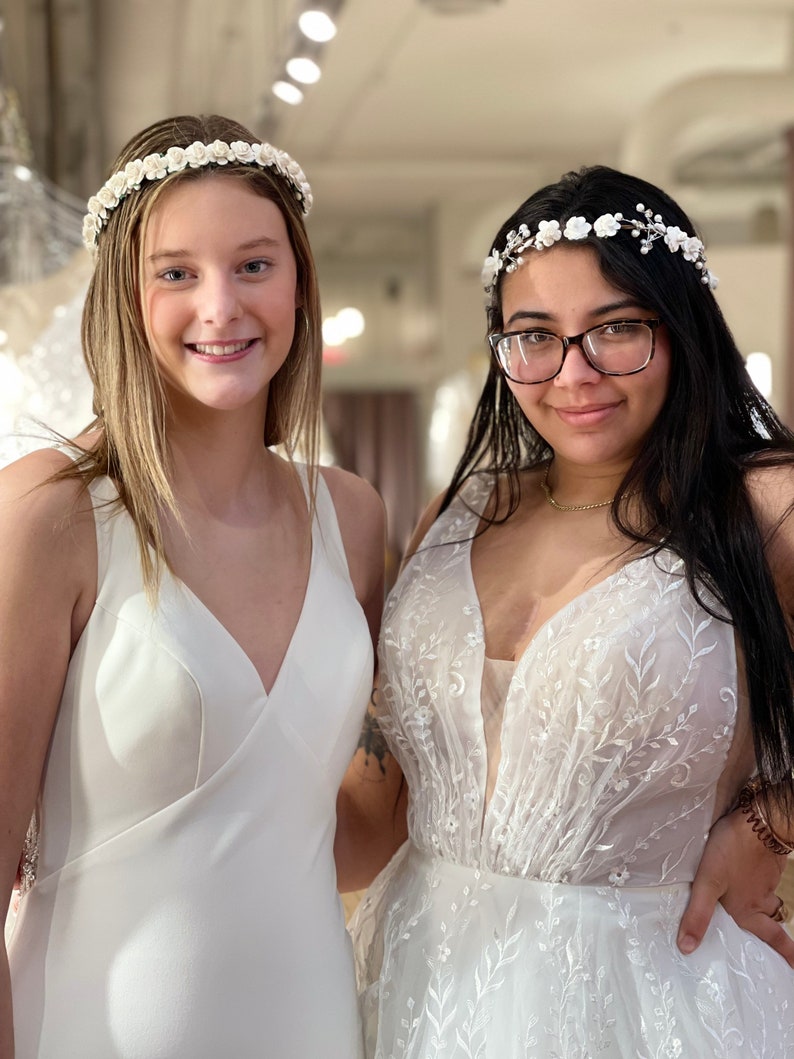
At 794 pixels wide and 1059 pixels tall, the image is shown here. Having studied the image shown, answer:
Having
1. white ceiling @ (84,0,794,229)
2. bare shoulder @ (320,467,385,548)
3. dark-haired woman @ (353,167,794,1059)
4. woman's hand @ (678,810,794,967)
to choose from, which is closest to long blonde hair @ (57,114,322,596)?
bare shoulder @ (320,467,385,548)

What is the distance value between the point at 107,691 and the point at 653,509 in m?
0.88

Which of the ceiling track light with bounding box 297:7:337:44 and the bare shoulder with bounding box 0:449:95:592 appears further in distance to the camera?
the ceiling track light with bounding box 297:7:337:44

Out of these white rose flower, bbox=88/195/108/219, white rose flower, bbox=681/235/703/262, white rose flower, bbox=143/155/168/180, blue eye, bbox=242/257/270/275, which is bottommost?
blue eye, bbox=242/257/270/275

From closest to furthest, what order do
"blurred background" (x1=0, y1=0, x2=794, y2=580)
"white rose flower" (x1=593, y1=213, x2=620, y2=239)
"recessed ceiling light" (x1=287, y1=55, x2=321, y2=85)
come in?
"white rose flower" (x1=593, y1=213, x2=620, y2=239) → "blurred background" (x1=0, y1=0, x2=794, y2=580) → "recessed ceiling light" (x1=287, y1=55, x2=321, y2=85)

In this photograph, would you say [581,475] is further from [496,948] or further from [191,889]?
[191,889]

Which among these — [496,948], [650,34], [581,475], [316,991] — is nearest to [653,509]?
[581,475]

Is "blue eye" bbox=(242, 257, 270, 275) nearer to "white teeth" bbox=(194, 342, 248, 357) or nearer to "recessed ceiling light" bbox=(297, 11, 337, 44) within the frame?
"white teeth" bbox=(194, 342, 248, 357)

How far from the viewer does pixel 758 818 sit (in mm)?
2029

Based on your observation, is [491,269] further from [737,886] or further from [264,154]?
[737,886]

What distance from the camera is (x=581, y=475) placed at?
7.34 ft

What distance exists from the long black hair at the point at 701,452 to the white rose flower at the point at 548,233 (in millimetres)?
22

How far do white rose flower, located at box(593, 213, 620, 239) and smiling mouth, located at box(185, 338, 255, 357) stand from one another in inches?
23.0

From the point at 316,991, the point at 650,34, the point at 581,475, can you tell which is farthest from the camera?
the point at 650,34

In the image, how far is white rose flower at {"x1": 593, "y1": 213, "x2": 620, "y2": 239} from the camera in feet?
6.73
